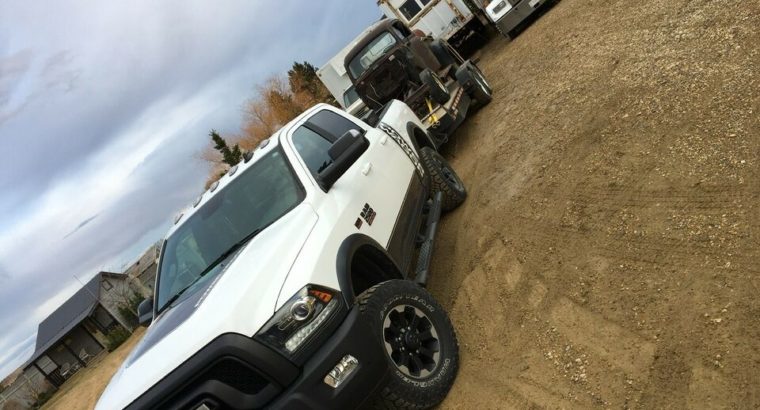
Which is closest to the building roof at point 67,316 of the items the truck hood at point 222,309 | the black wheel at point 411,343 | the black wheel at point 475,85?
the black wheel at point 475,85

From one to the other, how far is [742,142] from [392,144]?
3103 millimetres

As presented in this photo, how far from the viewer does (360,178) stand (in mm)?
4559

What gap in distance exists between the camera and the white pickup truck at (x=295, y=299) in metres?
2.80

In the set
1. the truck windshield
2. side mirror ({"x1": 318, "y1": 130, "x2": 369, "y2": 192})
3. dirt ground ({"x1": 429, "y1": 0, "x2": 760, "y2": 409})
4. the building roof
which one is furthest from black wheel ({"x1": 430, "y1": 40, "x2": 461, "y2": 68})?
the building roof

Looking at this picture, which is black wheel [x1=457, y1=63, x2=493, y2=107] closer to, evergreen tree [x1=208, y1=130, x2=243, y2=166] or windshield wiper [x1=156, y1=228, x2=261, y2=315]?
windshield wiper [x1=156, y1=228, x2=261, y2=315]

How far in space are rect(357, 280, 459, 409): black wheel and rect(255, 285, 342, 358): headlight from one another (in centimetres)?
28

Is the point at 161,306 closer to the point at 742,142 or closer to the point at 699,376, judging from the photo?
the point at 699,376

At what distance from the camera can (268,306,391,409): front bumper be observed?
2805 millimetres

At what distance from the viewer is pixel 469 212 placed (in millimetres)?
6457

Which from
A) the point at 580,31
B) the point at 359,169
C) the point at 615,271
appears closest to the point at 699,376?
the point at 615,271

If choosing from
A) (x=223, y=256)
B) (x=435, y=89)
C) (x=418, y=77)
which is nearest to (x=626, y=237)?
(x=223, y=256)

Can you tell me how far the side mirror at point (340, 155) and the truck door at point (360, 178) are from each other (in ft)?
0.29

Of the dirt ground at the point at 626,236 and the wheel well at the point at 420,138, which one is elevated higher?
the wheel well at the point at 420,138

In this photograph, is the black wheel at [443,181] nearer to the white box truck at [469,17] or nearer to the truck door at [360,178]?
the truck door at [360,178]
